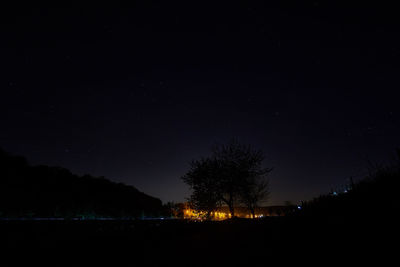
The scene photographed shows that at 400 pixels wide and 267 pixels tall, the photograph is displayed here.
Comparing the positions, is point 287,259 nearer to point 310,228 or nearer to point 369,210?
point 310,228

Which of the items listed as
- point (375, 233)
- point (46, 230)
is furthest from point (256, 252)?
point (46, 230)

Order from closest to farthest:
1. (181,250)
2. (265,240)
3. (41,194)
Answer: (265,240) → (181,250) → (41,194)

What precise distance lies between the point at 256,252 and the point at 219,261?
34.8 inches

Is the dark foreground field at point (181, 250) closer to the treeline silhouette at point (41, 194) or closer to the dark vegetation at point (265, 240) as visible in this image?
the dark vegetation at point (265, 240)

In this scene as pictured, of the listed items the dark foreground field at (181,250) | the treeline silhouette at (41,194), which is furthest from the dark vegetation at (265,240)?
the treeline silhouette at (41,194)

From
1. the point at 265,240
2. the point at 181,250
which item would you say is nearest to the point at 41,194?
the point at 181,250

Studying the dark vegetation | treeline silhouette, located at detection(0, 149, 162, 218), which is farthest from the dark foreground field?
treeline silhouette, located at detection(0, 149, 162, 218)

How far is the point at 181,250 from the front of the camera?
7.58 meters

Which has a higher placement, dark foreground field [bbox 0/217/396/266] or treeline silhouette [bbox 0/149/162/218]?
treeline silhouette [bbox 0/149/162/218]

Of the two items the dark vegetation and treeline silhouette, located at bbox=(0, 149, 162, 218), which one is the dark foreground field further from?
treeline silhouette, located at bbox=(0, 149, 162, 218)

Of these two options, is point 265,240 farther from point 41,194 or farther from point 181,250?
point 41,194

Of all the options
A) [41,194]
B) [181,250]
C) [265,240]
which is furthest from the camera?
[41,194]

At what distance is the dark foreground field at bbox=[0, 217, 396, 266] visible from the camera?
2971 millimetres

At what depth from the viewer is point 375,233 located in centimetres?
286
